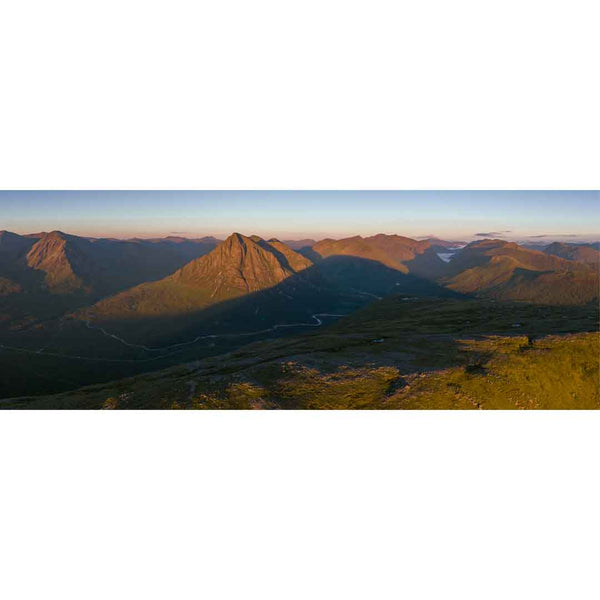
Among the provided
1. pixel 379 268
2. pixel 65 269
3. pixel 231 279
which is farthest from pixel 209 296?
pixel 379 268

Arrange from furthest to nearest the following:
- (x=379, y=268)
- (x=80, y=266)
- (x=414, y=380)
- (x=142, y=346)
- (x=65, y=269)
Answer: (x=379, y=268)
(x=80, y=266)
(x=65, y=269)
(x=142, y=346)
(x=414, y=380)

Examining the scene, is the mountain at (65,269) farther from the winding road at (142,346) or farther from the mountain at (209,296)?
the winding road at (142,346)

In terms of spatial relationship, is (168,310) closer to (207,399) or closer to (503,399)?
(207,399)

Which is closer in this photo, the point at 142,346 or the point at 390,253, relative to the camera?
the point at 142,346

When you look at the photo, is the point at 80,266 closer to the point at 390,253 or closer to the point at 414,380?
the point at 390,253

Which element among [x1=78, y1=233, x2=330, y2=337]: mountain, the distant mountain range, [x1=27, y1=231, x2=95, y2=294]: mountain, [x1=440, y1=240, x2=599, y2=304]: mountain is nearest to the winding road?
[x1=78, y1=233, x2=330, y2=337]: mountain

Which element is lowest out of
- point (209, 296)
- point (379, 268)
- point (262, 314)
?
point (262, 314)

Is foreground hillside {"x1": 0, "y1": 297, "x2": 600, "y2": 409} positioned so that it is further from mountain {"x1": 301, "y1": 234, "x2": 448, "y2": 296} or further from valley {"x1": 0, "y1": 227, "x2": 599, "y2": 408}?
mountain {"x1": 301, "y1": 234, "x2": 448, "y2": 296}

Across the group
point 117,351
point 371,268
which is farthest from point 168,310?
point 371,268
